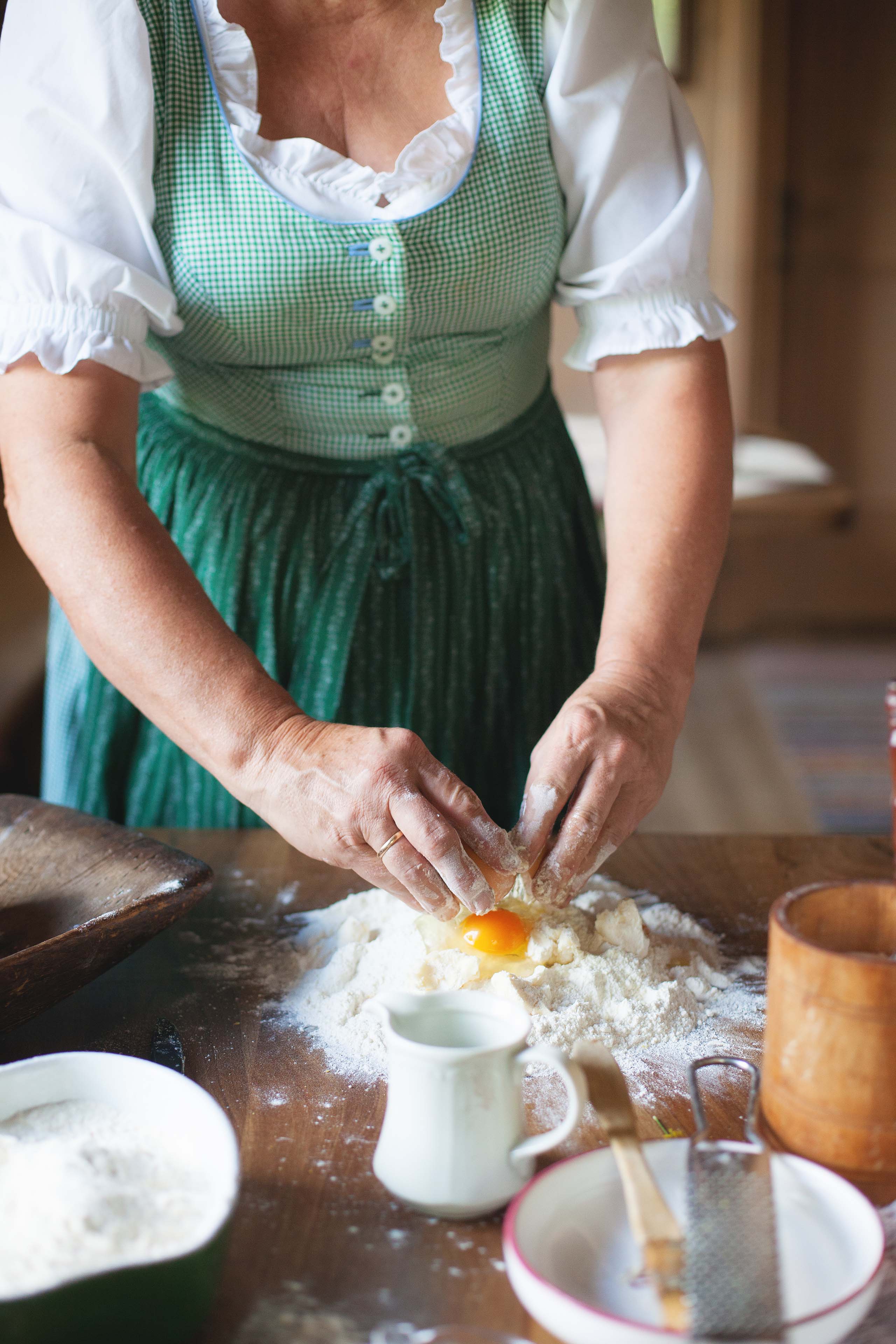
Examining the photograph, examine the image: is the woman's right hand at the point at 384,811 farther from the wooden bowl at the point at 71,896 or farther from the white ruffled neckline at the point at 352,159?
the white ruffled neckline at the point at 352,159

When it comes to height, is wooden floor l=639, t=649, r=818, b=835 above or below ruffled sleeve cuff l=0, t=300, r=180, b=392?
below

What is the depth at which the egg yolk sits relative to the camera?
0.92 meters

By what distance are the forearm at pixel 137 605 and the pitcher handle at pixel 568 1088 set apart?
0.38 meters

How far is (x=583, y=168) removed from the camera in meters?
1.11

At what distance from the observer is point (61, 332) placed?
99 cm

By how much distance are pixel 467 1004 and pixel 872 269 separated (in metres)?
4.08

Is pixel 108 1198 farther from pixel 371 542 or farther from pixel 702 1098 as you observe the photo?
pixel 371 542

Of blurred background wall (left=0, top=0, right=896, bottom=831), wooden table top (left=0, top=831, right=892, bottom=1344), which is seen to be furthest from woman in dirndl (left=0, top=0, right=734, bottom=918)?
blurred background wall (left=0, top=0, right=896, bottom=831)

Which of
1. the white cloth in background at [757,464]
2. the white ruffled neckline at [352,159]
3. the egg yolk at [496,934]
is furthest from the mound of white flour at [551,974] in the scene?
the white cloth in background at [757,464]

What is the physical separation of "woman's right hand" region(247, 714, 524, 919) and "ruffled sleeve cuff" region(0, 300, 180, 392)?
1.18 feet

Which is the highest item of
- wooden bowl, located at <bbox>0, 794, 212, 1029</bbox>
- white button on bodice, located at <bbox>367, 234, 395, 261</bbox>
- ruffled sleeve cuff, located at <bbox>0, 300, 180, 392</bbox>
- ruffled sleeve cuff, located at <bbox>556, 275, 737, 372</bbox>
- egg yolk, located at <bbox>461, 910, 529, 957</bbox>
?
white button on bodice, located at <bbox>367, 234, 395, 261</bbox>

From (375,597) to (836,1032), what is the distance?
77 centimetres

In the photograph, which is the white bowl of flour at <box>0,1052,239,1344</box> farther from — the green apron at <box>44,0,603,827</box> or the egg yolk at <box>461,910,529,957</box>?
the green apron at <box>44,0,603,827</box>

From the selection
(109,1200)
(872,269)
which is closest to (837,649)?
(872,269)
